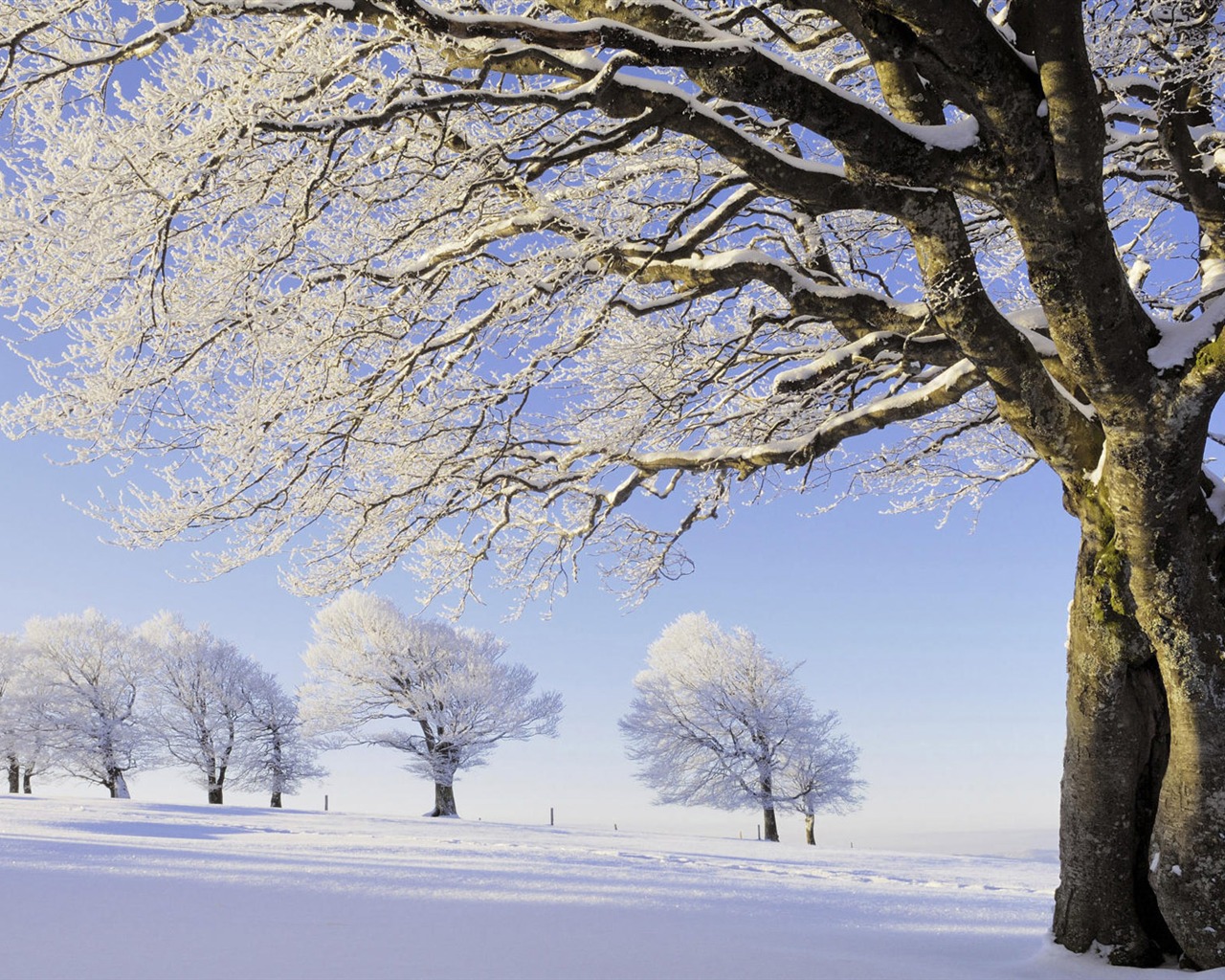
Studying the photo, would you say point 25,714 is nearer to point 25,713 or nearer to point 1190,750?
point 25,713

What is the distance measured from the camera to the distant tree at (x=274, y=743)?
111ft

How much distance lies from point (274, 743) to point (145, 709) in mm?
4890

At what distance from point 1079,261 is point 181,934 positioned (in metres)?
5.46

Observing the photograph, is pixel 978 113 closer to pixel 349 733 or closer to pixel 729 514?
pixel 729 514

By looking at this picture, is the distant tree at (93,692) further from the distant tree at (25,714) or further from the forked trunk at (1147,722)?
the forked trunk at (1147,722)

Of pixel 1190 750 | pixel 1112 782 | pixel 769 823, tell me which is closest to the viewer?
pixel 1190 750

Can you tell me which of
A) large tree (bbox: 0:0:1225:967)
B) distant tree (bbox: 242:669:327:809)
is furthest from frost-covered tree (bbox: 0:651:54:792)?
large tree (bbox: 0:0:1225:967)

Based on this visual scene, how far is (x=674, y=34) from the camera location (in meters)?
4.03

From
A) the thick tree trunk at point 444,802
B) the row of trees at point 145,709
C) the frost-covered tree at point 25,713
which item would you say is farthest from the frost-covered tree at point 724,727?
the frost-covered tree at point 25,713

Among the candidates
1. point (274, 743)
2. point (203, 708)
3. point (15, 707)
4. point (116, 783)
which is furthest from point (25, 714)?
point (274, 743)

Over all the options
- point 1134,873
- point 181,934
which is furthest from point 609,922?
point 1134,873

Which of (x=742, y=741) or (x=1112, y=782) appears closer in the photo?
(x=1112, y=782)

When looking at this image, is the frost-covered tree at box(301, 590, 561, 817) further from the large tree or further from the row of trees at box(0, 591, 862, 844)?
the large tree

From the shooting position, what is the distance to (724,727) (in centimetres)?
2816
